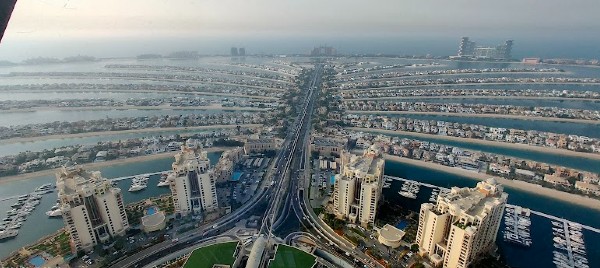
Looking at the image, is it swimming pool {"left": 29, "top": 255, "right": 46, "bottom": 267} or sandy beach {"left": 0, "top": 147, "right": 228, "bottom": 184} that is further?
sandy beach {"left": 0, "top": 147, "right": 228, "bottom": 184}

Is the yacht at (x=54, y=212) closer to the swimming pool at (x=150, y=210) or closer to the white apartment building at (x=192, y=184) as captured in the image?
the swimming pool at (x=150, y=210)

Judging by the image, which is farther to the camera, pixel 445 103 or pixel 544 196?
pixel 445 103

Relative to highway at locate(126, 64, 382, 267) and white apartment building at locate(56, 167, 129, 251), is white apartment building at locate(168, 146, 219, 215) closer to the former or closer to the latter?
highway at locate(126, 64, 382, 267)

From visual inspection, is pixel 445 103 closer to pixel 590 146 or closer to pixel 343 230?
pixel 590 146

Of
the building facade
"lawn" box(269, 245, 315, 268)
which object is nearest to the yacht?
the building facade

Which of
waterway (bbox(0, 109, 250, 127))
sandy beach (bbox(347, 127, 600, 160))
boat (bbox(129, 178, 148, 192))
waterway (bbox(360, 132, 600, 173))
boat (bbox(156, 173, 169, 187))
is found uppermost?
waterway (bbox(0, 109, 250, 127))

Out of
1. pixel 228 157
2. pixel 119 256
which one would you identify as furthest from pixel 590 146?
pixel 119 256

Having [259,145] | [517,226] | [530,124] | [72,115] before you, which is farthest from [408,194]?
[72,115]

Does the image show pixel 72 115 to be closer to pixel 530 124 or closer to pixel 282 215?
pixel 282 215
